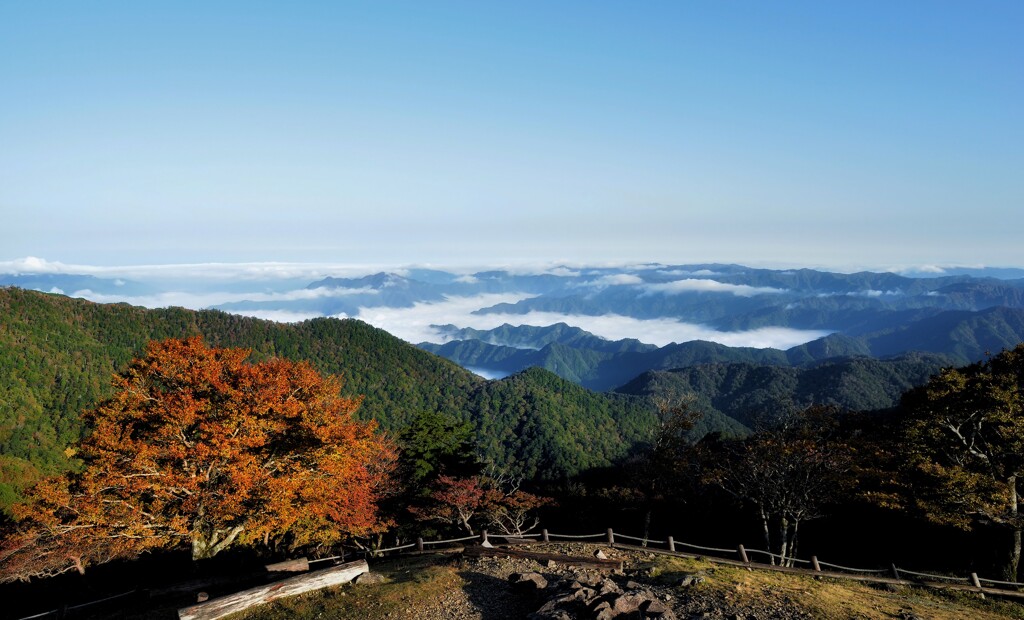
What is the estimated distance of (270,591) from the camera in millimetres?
16906

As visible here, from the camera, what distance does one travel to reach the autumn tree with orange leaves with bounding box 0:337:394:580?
69.9 ft

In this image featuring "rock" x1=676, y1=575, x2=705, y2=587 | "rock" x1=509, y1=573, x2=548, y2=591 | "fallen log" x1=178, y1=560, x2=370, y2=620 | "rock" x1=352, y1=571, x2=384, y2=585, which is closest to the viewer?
"fallen log" x1=178, y1=560, x2=370, y2=620

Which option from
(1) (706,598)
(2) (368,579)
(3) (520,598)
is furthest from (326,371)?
(1) (706,598)

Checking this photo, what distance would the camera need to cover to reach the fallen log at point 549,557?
20.4 meters

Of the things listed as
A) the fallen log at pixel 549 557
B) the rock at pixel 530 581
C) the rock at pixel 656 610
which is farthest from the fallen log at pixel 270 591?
the rock at pixel 656 610

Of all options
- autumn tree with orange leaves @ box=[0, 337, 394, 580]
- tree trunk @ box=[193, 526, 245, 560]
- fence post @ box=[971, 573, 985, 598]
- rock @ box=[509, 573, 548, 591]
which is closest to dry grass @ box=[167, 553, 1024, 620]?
fence post @ box=[971, 573, 985, 598]

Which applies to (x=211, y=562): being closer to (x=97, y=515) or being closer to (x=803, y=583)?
(x=97, y=515)

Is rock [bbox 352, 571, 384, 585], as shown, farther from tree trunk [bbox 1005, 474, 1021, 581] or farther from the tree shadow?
tree trunk [bbox 1005, 474, 1021, 581]

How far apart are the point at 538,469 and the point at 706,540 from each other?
250 ft

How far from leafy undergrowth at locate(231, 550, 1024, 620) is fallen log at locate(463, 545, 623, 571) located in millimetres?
643

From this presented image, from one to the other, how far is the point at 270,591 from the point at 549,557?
9.92 metres

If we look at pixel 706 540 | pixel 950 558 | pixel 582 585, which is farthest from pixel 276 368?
pixel 950 558

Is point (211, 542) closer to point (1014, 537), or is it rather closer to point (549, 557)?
point (549, 557)

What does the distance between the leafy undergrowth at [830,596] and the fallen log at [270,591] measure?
1082 centimetres
